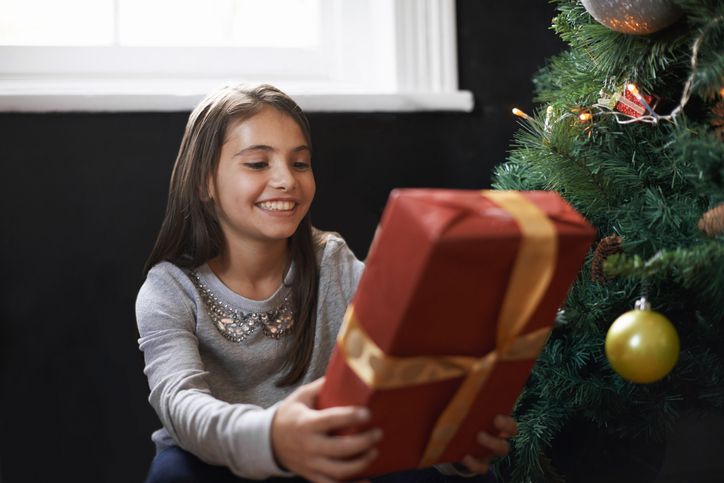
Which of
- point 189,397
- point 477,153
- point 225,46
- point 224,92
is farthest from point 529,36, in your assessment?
point 189,397

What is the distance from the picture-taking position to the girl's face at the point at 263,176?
109 centimetres

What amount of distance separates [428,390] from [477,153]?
0.92 metres

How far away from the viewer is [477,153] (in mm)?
1582

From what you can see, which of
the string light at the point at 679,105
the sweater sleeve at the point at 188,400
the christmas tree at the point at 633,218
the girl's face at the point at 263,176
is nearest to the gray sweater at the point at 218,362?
the sweater sleeve at the point at 188,400

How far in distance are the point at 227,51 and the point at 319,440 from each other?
101 centimetres

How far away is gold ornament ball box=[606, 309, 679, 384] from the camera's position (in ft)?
2.88

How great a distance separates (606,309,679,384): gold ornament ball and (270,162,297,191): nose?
46cm

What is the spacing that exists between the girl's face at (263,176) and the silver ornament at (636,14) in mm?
433

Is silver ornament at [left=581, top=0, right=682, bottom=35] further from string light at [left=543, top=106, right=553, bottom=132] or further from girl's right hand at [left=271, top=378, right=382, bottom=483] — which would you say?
girl's right hand at [left=271, top=378, right=382, bottom=483]

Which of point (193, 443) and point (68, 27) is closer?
point (193, 443)

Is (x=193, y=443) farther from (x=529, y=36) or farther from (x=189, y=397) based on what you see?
(x=529, y=36)

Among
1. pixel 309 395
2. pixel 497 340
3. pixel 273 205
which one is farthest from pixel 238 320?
pixel 497 340

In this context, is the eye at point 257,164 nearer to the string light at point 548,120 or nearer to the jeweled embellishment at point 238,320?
the jeweled embellishment at point 238,320

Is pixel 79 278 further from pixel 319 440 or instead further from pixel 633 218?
pixel 633 218
